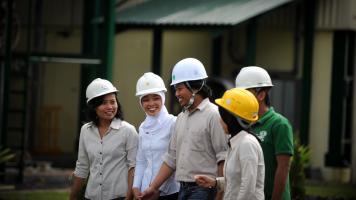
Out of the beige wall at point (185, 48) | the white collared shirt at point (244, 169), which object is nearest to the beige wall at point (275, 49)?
the beige wall at point (185, 48)

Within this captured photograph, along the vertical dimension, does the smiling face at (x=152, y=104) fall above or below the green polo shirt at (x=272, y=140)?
above

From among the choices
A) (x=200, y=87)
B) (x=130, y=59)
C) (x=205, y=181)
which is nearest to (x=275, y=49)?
(x=130, y=59)

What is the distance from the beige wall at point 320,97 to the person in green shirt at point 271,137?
1405 centimetres

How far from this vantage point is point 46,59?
17.6 metres

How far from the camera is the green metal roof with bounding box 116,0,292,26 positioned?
19453 mm

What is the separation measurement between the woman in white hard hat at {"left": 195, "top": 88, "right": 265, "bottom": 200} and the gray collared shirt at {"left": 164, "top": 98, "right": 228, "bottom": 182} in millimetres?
600

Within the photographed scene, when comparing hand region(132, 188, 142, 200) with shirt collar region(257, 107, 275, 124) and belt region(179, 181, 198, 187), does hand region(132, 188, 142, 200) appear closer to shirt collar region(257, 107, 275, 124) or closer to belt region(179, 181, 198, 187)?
belt region(179, 181, 198, 187)

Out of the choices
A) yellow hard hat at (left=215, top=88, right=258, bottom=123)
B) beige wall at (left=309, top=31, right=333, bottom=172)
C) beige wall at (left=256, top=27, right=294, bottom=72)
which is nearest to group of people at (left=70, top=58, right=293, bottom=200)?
yellow hard hat at (left=215, top=88, right=258, bottom=123)

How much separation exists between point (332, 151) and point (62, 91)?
5.71 metres

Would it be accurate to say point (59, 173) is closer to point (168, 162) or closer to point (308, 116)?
point (308, 116)

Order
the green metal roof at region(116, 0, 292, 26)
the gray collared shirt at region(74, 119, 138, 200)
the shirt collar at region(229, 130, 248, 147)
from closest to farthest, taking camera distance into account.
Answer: the shirt collar at region(229, 130, 248, 147), the gray collared shirt at region(74, 119, 138, 200), the green metal roof at region(116, 0, 292, 26)

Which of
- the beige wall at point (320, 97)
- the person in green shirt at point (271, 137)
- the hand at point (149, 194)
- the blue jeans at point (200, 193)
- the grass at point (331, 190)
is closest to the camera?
the person in green shirt at point (271, 137)

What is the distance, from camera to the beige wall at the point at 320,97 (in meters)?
22.3

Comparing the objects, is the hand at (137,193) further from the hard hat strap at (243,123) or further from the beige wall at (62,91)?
the beige wall at (62,91)
